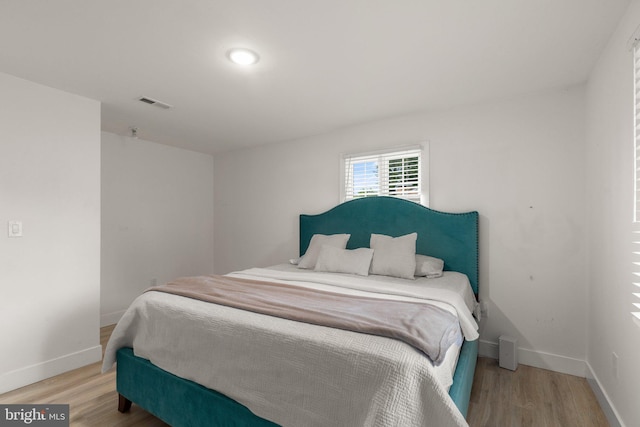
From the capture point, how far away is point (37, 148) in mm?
2477

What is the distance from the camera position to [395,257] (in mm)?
2752

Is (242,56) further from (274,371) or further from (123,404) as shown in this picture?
(123,404)

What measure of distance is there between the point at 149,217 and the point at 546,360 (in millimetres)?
4638

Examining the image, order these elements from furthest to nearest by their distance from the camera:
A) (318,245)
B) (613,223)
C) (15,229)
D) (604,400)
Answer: (318,245) → (15,229) → (604,400) → (613,223)

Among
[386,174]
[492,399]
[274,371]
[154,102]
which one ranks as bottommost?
[492,399]

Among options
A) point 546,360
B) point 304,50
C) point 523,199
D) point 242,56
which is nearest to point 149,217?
point 242,56

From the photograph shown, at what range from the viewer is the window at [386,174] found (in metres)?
3.22

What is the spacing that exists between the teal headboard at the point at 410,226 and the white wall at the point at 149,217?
6.60ft

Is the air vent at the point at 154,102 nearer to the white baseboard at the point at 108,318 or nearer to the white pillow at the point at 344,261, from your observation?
the white pillow at the point at 344,261

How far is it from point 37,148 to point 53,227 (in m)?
0.64

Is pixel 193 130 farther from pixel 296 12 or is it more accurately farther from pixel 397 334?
pixel 397 334

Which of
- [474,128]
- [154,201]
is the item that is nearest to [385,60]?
[474,128]

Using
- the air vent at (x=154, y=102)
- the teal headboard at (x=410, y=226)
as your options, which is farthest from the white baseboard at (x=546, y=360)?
the air vent at (x=154, y=102)

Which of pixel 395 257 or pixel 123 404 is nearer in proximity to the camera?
pixel 123 404
